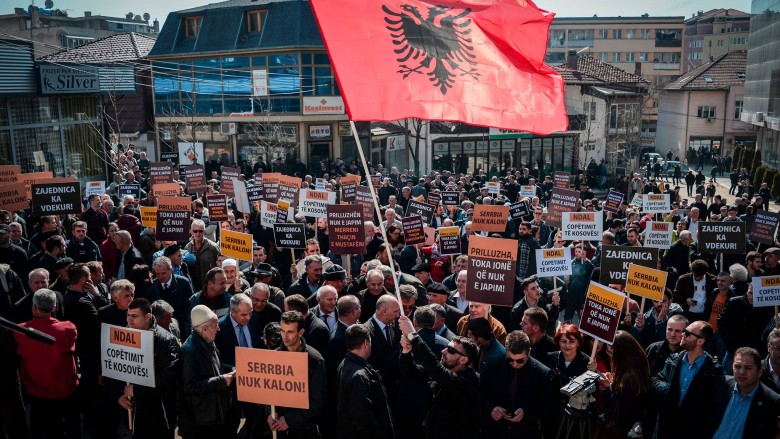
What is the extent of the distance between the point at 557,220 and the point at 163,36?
33680mm

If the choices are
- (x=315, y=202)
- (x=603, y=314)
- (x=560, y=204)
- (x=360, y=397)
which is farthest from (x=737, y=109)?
(x=360, y=397)

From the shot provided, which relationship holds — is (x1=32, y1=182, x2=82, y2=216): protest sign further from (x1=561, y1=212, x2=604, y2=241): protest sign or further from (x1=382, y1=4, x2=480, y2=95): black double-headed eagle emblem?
(x1=561, y1=212, x2=604, y2=241): protest sign

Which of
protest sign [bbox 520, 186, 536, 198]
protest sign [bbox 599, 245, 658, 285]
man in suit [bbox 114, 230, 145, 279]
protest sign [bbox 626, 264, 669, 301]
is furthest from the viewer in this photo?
protest sign [bbox 520, 186, 536, 198]

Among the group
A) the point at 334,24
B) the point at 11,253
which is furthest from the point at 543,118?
the point at 11,253

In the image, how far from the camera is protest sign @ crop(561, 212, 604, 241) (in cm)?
1261

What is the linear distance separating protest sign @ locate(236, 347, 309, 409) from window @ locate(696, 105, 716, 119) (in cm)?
6315

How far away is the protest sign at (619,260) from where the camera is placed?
387 inches

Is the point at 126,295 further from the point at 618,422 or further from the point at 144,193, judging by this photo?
the point at 144,193

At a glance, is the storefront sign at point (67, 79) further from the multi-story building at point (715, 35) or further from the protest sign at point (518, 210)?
the multi-story building at point (715, 35)

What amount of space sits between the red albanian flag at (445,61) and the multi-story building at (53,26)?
54136mm

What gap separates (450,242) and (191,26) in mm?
34736

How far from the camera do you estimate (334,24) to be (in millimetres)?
6340

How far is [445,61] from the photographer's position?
6.85 meters

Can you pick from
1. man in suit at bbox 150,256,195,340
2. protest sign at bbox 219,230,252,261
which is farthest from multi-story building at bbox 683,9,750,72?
man in suit at bbox 150,256,195,340
